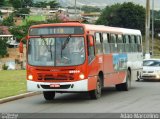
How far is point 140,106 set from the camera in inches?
725

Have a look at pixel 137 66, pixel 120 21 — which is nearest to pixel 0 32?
pixel 120 21

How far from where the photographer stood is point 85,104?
63.5ft

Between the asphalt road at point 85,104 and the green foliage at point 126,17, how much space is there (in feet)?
360

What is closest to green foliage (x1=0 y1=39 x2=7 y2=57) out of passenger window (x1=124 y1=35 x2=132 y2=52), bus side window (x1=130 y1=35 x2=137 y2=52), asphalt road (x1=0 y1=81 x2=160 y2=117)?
bus side window (x1=130 y1=35 x2=137 y2=52)

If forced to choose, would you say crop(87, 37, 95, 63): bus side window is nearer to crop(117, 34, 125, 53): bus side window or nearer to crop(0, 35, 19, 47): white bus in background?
crop(117, 34, 125, 53): bus side window

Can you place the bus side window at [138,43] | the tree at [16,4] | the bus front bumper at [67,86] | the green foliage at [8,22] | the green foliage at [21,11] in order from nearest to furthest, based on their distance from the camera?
the bus front bumper at [67,86]
the bus side window at [138,43]
the green foliage at [8,22]
the green foliage at [21,11]
the tree at [16,4]

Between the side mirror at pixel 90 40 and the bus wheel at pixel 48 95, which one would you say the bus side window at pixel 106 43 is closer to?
the side mirror at pixel 90 40

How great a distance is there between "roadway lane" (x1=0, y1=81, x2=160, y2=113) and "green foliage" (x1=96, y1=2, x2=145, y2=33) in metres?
110

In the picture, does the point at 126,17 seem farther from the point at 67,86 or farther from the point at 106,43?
the point at 67,86

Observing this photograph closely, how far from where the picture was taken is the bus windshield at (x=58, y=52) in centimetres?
1994

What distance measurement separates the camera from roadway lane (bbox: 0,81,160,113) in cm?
1738

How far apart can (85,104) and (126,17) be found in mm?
114932

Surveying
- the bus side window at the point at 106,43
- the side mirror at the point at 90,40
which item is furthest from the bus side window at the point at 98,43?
the side mirror at the point at 90,40

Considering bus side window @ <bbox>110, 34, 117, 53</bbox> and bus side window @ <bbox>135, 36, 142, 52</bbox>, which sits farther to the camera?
bus side window @ <bbox>135, 36, 142, 52</bbox>
